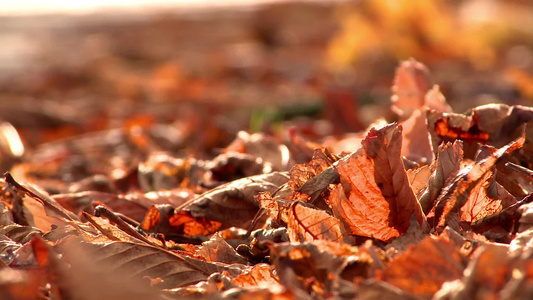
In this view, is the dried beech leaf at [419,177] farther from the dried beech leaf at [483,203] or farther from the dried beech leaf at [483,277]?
the dried beech leaf at [483,277]

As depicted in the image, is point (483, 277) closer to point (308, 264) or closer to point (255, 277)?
point (308, 264)

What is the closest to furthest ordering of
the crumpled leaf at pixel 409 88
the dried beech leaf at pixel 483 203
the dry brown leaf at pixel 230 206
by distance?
the dried beech leaf at pixel 483 203 → the dry brown leaf at pixel 230 206 → the crumpled leaf at pixel 409 88

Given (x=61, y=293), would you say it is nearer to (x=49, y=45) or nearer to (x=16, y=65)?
(x=16, y=65)

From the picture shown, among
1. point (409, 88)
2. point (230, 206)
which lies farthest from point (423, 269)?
point (409, 88)

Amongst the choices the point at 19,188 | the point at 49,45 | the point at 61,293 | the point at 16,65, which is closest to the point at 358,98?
the point at 19,188

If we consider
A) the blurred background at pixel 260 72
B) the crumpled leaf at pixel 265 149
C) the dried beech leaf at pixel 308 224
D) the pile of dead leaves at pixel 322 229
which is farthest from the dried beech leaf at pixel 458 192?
the blurred background at pixel 260 72

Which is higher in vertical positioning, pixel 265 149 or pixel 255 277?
pixel 255 277

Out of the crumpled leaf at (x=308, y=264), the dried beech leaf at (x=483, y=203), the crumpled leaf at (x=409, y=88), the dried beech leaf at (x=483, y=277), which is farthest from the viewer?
the crumpled leaf at (x=409, y=88)

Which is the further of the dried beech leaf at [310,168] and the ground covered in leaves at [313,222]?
the dried beech leaf at [310,168]
